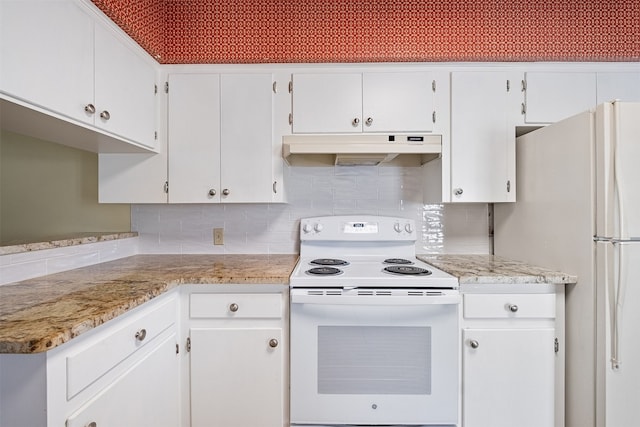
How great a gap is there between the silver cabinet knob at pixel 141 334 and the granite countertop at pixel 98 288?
124mm

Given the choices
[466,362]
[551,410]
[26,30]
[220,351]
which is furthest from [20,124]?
[551,410]

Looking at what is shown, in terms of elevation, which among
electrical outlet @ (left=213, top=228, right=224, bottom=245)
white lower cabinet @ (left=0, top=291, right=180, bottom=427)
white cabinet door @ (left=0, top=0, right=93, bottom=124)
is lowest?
white lower cabinet @ (left=0, top=291, right=180, bottom=427)

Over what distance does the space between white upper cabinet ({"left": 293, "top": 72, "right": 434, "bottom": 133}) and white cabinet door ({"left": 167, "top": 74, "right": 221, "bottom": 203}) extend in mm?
515

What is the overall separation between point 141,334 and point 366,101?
1.60 m

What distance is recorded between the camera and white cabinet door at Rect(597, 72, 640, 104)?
72.6 inches

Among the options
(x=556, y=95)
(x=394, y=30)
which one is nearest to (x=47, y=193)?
(x=394, y=30)

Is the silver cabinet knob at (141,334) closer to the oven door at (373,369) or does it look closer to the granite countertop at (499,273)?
the oven door at (373,369)

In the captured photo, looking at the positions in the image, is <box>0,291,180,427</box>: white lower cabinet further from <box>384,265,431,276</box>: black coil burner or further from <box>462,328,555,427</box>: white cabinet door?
<box>462,328,555,427</box>: white cabinet door

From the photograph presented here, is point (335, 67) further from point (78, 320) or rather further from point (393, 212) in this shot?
point (78, 320)

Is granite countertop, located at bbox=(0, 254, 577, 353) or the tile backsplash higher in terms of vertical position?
the tile backsplash

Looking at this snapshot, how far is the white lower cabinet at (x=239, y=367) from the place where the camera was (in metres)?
1.54

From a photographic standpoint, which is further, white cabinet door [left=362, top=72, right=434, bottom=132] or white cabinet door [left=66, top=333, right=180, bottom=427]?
white cabinet door [left=362, top=72, right=434, bottom=132]

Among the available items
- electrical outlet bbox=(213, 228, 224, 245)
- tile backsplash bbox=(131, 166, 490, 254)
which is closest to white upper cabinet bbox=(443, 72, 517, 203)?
tile backsplash bbox=(131, 166, 490, 254)

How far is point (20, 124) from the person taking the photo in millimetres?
1363
